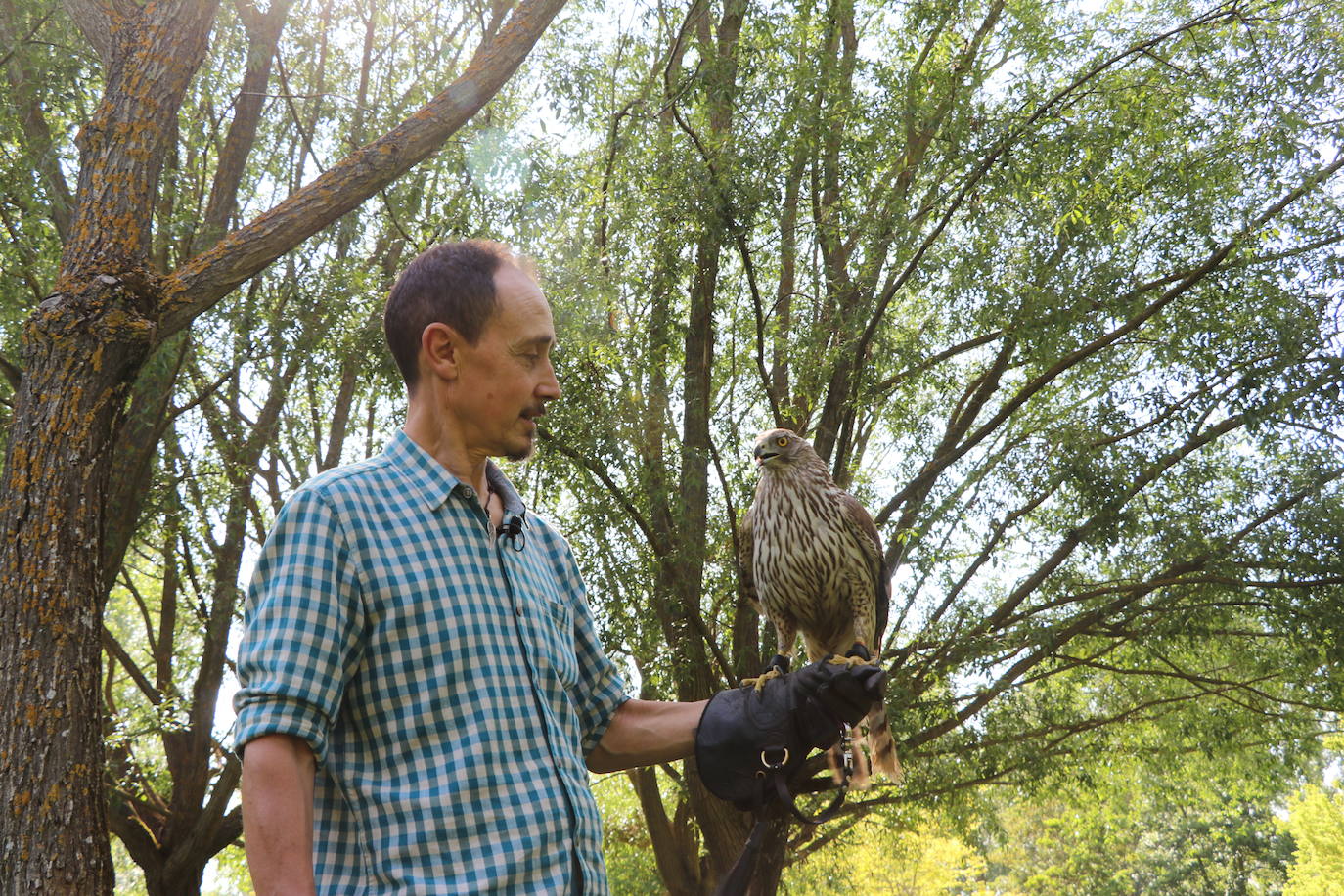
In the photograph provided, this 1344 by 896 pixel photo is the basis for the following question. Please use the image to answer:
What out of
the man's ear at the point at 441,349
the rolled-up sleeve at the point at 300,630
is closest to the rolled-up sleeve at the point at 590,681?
the man's ear at the point at 441,349

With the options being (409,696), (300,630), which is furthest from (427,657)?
(300,630)

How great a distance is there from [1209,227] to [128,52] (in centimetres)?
755

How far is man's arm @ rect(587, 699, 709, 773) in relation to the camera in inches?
95.6

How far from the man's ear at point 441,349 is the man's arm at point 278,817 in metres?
0.76

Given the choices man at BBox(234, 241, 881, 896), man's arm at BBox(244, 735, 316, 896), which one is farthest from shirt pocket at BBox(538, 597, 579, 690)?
man's arm at BBox(244, 735, 316, 896)

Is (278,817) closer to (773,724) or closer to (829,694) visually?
(773,724)

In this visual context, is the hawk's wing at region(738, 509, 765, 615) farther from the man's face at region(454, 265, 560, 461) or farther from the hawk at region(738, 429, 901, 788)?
the man's face at region(454, 265, 560, 461)

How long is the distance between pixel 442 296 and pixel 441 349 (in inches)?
4.2

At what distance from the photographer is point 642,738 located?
244 centimetres

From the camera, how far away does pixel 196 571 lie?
441 inches

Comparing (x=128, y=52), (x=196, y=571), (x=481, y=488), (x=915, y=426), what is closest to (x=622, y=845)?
(x=196, y=571)

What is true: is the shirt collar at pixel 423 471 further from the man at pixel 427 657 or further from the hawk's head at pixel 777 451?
the hawk's head at pixel 777 451

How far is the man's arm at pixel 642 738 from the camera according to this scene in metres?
2.43

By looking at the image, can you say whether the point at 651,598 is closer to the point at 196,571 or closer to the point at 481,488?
the point at 196,571
